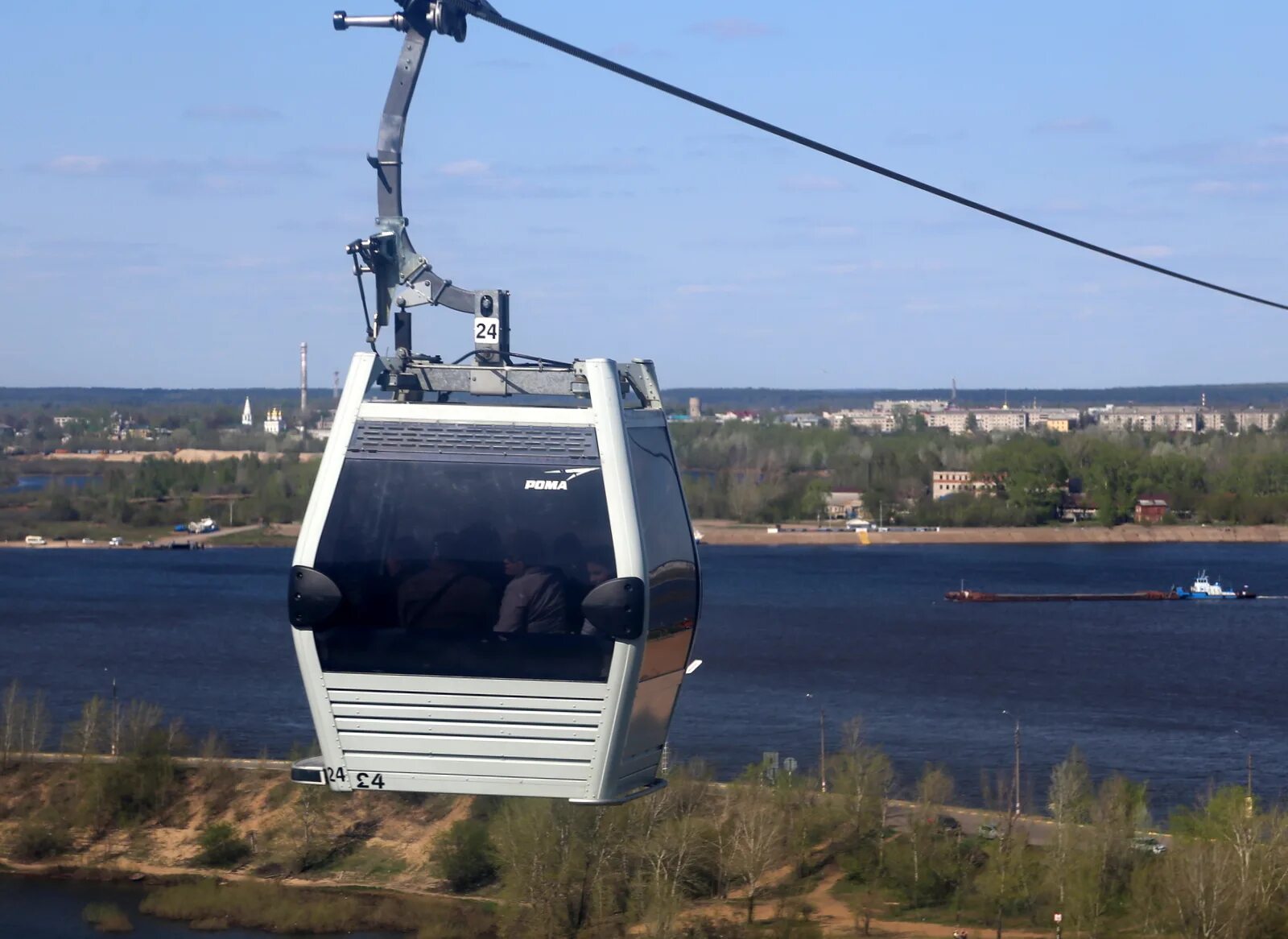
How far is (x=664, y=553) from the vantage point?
3.08 meters

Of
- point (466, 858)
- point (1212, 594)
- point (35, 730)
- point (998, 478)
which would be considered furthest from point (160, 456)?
point (466, 858)

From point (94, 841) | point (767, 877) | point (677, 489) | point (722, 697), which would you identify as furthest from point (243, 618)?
point (677, 489)

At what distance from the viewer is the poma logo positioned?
116 inches

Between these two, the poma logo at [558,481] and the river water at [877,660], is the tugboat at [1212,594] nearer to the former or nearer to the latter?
the river water at [877,660]

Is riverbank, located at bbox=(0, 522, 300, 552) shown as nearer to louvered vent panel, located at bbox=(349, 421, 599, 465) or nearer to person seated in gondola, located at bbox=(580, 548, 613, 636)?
louvered vent panel, located at bbox=(349, 421, 599, 465)

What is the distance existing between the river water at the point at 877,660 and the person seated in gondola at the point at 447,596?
15.2 meters

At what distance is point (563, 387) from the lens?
3.18 metres

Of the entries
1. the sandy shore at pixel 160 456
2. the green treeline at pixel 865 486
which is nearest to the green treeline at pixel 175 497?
the green treeline at pixel 865 486

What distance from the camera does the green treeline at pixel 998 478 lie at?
49.6 metres

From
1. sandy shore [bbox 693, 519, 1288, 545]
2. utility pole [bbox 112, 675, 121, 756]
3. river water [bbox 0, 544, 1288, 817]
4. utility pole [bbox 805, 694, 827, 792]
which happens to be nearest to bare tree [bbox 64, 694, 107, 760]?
utility pole [bbox 112, 675, 121, 756]

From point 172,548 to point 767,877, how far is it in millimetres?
33502

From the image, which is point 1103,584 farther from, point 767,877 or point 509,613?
point 509,613

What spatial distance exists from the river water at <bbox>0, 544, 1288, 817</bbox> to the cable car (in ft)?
49.4

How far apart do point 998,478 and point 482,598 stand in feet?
167
